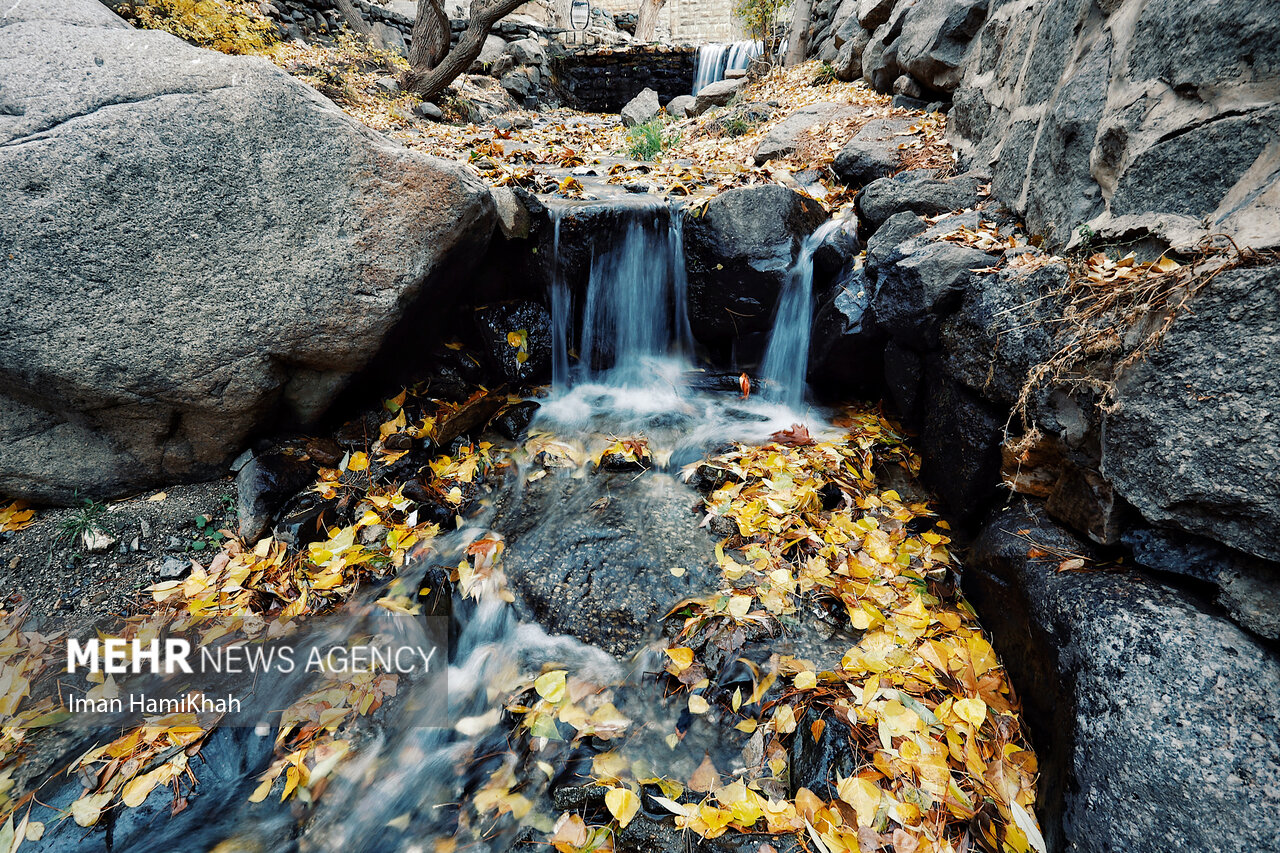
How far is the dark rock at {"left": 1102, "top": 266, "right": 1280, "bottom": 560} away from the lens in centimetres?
155

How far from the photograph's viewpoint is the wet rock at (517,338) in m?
4.33

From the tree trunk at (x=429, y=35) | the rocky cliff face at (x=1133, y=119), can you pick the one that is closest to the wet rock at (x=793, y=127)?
the rocky cliff face at (x=1133, y=119)

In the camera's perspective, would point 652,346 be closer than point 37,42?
→ No

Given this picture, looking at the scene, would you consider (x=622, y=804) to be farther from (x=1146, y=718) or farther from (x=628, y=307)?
(x=628, y=307)

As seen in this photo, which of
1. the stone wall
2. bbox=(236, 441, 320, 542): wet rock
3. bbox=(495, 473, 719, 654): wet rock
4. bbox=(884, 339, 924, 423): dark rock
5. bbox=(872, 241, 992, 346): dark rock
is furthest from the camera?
the stone wall

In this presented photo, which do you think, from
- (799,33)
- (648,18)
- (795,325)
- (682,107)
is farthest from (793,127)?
(648,18)

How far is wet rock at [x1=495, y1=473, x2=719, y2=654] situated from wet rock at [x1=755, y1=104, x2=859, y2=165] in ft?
14.8

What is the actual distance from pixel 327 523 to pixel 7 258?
2054mm

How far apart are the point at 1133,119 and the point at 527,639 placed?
3.69 m

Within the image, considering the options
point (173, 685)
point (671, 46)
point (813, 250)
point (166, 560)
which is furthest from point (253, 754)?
point (671, 46)

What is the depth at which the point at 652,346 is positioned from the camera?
5.00 m

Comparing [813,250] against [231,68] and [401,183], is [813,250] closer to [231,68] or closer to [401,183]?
[401,183]

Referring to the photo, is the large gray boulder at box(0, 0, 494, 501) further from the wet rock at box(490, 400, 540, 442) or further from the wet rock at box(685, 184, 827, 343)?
the wet rock at box(685, 184, 827, 343)

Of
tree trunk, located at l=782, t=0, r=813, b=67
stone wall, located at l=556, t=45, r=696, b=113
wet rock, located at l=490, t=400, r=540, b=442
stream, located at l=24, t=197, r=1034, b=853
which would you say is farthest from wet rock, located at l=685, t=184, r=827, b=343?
stone wall, located at l=556, t=45, r=696, b=113
